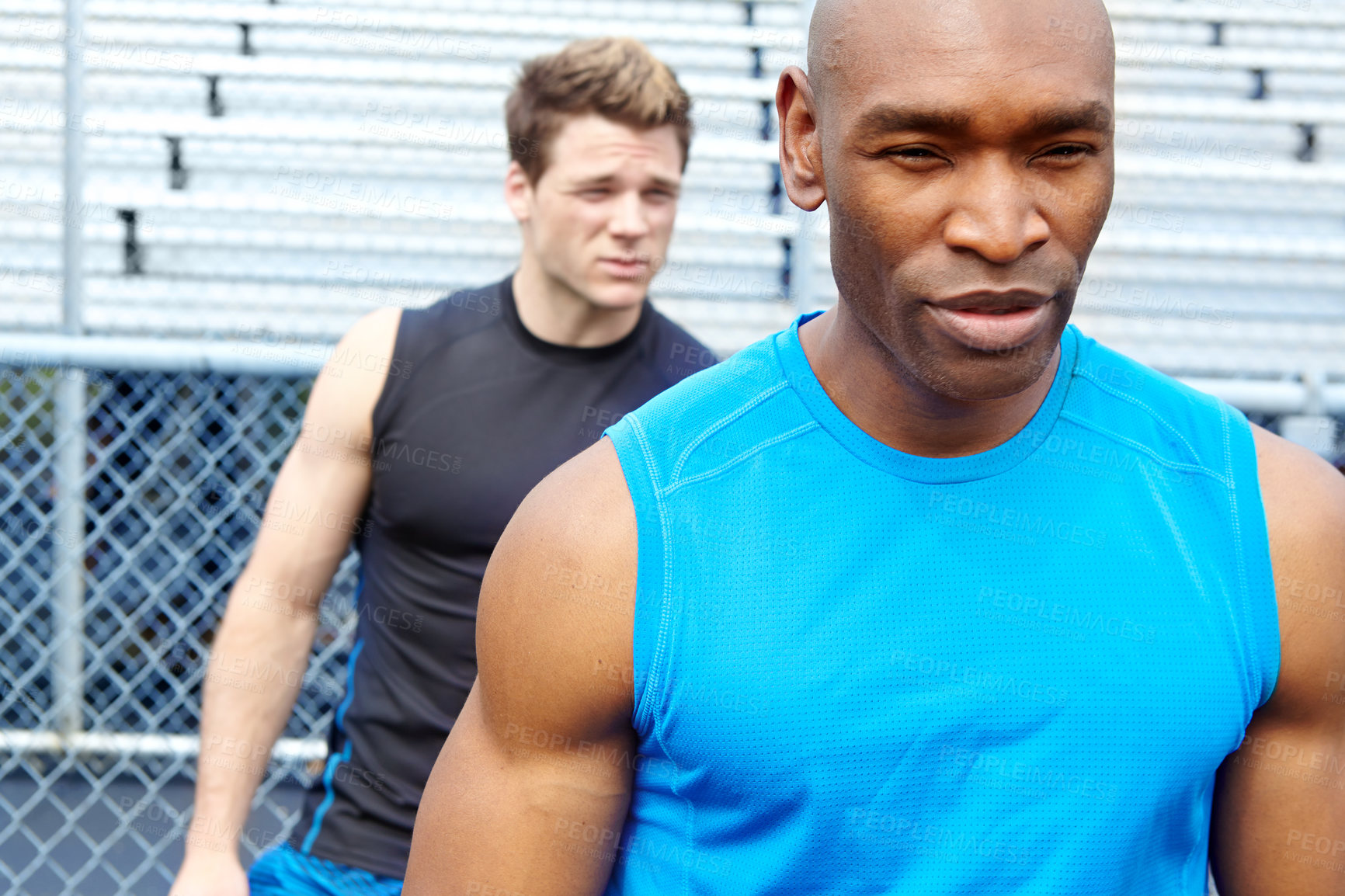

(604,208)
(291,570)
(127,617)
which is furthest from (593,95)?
(127,617)

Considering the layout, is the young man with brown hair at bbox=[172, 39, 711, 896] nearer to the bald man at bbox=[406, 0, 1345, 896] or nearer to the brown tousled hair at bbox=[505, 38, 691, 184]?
the brown tousled hair at bbox=[505, 38, 691, 184]

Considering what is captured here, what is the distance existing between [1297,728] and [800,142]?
74 cm

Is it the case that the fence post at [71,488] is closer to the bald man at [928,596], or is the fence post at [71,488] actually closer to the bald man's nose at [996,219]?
the bald man at [928,596]

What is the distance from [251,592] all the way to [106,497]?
183 centimetres

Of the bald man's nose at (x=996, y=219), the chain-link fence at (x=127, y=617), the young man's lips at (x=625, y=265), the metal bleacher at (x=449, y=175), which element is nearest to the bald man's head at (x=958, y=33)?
the bald man's nose at (x=996, y=219)

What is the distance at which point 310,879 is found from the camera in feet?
6.49

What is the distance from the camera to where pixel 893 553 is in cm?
106

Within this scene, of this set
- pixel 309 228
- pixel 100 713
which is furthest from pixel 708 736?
pixel 309 228

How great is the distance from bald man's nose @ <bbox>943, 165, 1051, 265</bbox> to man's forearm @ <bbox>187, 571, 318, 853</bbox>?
1.52 meters

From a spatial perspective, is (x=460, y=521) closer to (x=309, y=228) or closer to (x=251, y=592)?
(x=251, y=592)

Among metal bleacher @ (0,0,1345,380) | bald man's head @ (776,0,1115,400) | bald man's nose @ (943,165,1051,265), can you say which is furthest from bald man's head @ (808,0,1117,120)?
metal bleacher @ (0,0,1345,380)

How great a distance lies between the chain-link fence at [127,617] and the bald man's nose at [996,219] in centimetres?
198

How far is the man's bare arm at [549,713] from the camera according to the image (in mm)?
1046

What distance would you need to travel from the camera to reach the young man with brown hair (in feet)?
6.61
